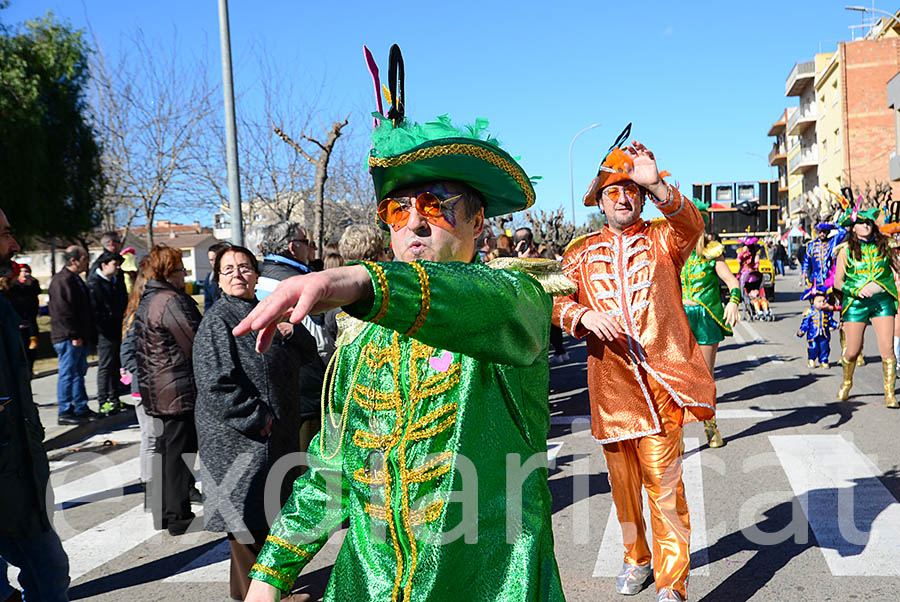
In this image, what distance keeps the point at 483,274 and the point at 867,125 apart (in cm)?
5637

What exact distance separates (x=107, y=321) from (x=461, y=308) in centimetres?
956

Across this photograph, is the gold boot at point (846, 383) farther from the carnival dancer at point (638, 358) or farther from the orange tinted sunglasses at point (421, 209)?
the orange tinted sunglasses at point (421, 209)

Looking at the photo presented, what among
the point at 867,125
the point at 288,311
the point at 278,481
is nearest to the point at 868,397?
the point at 278,481

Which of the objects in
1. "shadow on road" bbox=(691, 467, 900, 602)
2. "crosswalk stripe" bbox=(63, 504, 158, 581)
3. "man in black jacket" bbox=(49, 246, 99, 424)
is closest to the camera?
"shadow on road" bbox=(691, 467, 900, 602)

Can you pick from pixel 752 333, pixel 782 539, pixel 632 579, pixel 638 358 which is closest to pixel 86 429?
pixel 632 579

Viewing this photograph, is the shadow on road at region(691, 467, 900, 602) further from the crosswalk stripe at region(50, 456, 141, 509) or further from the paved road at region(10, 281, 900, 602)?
the crosswalk stripe at region(50, 456, 141, 509)

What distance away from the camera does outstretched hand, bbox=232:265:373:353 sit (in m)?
1.13

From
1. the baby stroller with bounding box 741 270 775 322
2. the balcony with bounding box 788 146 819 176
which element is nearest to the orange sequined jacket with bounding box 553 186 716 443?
the baby stroller with bounding box 741 270 775 322

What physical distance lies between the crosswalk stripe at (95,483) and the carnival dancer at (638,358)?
444 centimetres

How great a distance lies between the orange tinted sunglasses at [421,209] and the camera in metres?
1.94

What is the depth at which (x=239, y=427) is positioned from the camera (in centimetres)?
425

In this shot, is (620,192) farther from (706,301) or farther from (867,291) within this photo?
(867,291)

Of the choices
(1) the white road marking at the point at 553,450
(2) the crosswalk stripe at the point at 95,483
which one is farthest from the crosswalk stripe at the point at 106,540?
(1) the white road marking at the point at 553,450

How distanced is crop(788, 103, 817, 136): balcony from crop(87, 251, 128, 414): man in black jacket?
60371 millimetres
